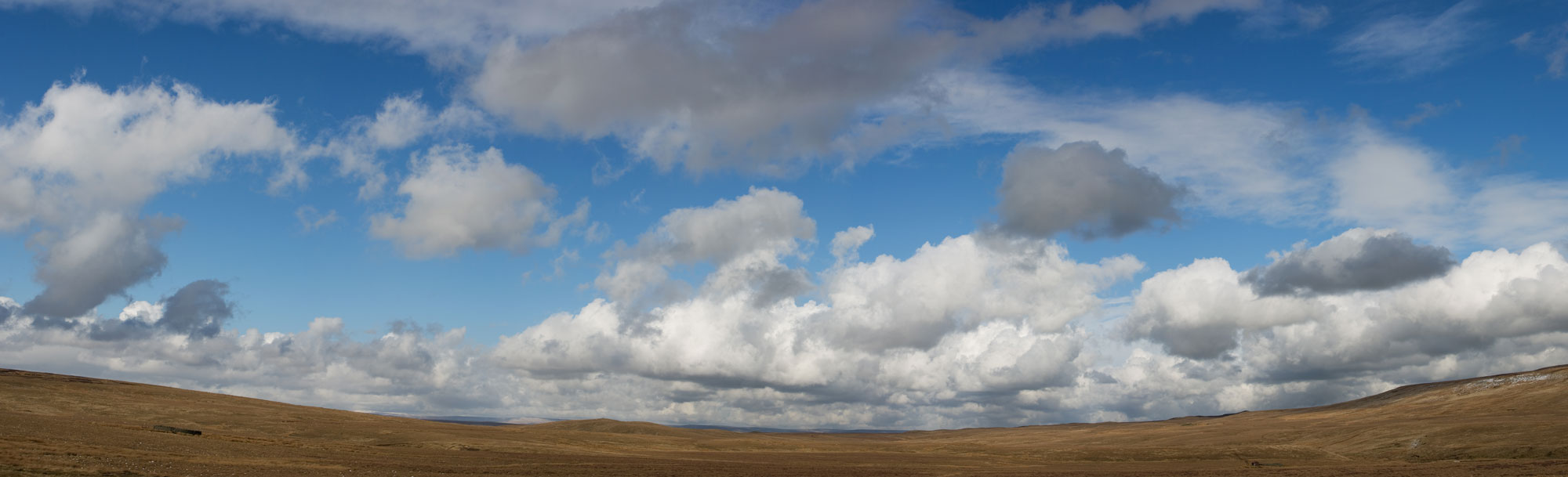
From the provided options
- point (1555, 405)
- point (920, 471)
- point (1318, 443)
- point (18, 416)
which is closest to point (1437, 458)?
point (1318, 443)

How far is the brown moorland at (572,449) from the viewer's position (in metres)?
76.6

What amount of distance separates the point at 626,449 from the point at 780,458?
28762 mm

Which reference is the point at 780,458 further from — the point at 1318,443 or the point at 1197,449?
the point at 1318,443

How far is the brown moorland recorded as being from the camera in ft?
251

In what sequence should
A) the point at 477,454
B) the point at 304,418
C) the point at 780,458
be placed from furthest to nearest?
the point at 304,418, the point at 780,458, the point at 477,454

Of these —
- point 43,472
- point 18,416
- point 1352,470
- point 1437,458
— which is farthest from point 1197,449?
point 18,416

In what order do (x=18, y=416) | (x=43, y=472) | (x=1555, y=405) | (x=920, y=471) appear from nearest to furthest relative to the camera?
(x=43, y=472) < (x=920, y=471) < (x=18, y=416) < (x=1555, y=405)

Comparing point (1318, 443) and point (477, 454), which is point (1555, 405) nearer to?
point (1318, 443)

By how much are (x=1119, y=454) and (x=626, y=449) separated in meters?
88.9


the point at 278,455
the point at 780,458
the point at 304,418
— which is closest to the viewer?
the point at 278,455

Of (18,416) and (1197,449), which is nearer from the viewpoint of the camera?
(18,416)

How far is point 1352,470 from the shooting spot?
96.9 m

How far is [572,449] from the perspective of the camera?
138m

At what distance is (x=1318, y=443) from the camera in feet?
505
